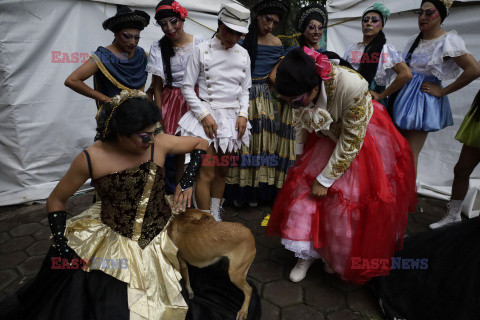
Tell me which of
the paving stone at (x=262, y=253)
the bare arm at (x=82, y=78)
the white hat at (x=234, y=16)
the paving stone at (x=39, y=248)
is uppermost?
the white hat at (x=234, y=16)

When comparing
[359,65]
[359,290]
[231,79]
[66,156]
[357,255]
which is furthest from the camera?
[66,156]

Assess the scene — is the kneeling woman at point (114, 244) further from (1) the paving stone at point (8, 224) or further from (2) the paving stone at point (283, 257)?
(1) the paving stone at point (8, 224)

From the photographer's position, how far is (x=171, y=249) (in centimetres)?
195

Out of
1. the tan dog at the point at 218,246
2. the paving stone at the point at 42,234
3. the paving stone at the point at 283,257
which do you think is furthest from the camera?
the paving stone at the point at 42,234

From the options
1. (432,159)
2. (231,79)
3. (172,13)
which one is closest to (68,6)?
(172,13)

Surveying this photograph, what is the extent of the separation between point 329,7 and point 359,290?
15.5ft

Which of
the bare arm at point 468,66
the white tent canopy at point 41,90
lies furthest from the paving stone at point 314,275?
the white tent canopy at point 41,90

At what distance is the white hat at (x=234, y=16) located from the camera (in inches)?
98.7

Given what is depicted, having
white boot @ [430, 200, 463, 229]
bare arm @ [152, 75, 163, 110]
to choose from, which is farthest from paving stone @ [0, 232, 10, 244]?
white boot @ [430, 200, 463, 229]

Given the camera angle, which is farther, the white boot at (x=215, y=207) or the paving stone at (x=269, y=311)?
the white boot at (x=215, y=207)

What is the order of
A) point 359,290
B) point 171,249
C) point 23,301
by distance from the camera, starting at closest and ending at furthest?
point 23,301 → point 171,249 → point 359,290

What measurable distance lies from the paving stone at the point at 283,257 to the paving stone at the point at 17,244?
2473 mm

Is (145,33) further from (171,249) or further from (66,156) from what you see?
(171,249)

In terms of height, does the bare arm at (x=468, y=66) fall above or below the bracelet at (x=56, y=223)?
above
